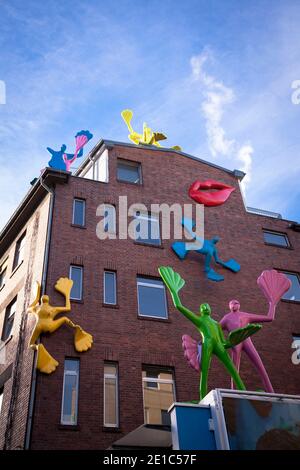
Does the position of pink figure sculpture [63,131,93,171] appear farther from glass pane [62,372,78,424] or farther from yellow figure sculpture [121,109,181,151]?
glass pane [62,372,78,424]

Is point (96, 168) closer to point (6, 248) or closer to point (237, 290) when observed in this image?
point (6, 248)

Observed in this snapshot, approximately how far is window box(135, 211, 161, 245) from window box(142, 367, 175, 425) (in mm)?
5292

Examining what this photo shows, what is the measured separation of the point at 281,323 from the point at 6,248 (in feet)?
38.8

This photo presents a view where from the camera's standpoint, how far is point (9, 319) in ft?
63.9

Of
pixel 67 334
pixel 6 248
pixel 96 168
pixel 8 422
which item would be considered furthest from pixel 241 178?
pixel 8 422

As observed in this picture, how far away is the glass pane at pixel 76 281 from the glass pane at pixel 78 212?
2050mm

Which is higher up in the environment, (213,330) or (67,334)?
(67,334)

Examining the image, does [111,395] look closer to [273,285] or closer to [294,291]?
[273,285]

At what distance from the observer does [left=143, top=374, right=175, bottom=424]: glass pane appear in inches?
610

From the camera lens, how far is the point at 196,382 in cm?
1672

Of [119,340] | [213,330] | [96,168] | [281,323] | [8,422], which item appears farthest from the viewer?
[96,168]

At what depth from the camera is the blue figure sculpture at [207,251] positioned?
1998 centimetres

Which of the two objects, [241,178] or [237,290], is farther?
[241,178]

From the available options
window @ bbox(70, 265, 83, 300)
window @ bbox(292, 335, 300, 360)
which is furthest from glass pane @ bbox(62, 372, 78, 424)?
window @ bbox(292, 335, 300, 360)
